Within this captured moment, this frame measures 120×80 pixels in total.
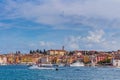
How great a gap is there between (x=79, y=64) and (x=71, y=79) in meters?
102

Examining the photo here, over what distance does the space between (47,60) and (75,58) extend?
17.3m

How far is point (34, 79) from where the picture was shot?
60031 mm

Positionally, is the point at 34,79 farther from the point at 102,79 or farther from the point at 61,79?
the point at 102,79

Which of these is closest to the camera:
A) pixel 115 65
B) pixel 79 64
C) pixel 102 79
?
pixel 102 79

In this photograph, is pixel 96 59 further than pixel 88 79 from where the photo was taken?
Yes

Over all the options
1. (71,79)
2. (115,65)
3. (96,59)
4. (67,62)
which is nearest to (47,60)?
(67,62)

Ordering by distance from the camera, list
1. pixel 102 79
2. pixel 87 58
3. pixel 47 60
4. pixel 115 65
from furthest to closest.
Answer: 1. pixel 47 60
2. pixel 87 58
3. pixel 115 65
4. pixel 102 79

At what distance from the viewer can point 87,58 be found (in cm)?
18000

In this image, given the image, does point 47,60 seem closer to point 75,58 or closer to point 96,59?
point 75,58

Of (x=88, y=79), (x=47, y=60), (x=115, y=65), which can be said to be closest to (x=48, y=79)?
(x=88, y=79)

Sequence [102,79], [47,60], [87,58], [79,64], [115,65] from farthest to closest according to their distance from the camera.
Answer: [47,60]
[87,58]
[79,64]
[115,65]
[102,79]

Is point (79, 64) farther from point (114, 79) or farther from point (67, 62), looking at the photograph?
point (114, 79)

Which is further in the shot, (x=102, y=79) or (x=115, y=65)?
(x=115, y=65)

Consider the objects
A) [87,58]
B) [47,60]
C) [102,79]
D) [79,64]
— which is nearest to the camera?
[102,79]
